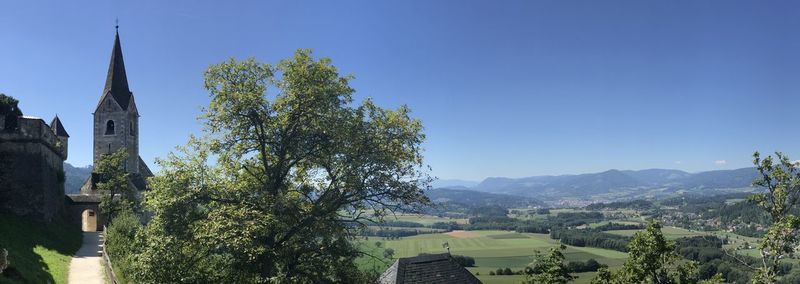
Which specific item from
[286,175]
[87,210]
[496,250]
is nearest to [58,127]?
[87,210]

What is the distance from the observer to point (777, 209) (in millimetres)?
16219

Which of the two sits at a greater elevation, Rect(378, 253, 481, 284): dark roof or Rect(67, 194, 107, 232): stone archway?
Rect(67, 194, 107, 232): stone archway

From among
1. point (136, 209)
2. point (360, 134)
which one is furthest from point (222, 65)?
point (136, 209)

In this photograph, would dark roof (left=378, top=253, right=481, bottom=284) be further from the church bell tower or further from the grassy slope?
the church bell tower

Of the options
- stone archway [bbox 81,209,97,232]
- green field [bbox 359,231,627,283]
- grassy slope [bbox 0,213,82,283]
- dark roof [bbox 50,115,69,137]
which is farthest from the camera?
green field [bbox 359,231,627,283]

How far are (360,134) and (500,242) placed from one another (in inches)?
6172

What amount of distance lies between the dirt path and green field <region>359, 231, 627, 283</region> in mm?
56057

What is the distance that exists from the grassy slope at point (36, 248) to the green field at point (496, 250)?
2263 inches

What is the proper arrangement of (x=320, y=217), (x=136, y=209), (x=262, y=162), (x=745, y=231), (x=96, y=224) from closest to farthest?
(x=320, y=217) → (x=262, y=162) → (x=136, y=209) → (x=96, y=224) → (x=745, y=231)

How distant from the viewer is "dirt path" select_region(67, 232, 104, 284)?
96.1ft

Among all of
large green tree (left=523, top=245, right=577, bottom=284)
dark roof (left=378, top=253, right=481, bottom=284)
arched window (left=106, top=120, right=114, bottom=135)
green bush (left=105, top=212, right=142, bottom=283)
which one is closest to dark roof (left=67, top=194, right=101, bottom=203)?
arched window (left=106, top=120, right=114, bottom=135)

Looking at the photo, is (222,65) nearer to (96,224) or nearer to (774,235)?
(774,235)

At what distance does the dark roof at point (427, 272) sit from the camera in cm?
2434

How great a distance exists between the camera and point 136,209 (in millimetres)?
48969
